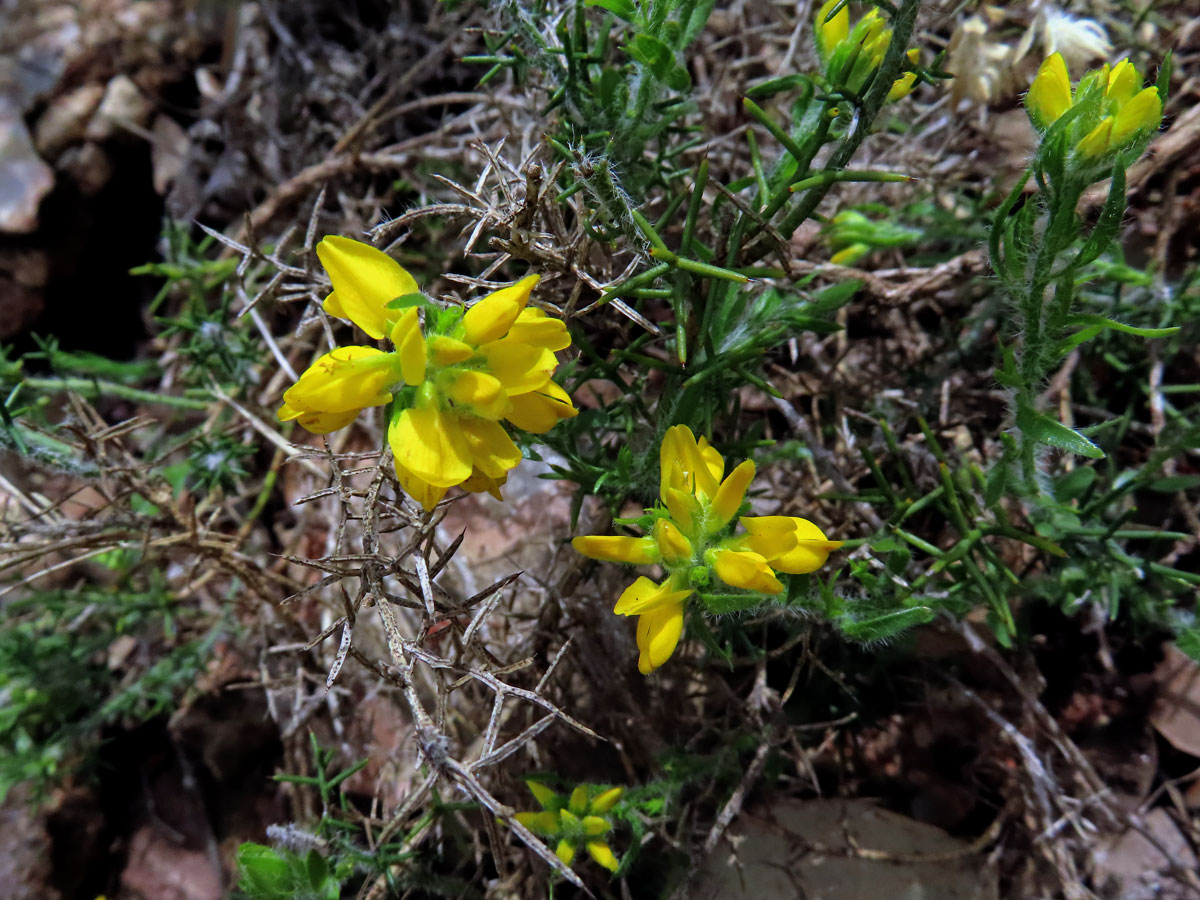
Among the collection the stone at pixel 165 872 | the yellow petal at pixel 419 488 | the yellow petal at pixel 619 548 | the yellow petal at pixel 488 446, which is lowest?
the stone at pixel 165 872

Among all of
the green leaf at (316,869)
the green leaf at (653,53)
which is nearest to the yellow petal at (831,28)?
the green leaf at (653,53)

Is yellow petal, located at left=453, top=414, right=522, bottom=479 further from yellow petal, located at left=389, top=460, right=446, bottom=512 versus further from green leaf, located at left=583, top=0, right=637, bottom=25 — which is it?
green leaf, located at left=583, top=0, right=637, bottom=25

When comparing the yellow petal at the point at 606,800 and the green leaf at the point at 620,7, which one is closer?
the green leaf at the point at 620,7

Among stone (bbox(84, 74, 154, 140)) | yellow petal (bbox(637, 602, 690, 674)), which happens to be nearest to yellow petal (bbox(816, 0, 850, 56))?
yellow petal (bbox(637, 602, 690, 674))

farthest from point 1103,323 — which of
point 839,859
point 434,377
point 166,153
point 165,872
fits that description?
point 166,153

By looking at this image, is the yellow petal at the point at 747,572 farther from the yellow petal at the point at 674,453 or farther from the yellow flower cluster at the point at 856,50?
the yellow flower cluster at the point at 856,50

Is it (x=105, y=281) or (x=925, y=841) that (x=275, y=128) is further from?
(x=925, y=841)

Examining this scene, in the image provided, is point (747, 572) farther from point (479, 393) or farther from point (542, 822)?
point (542, 822)
